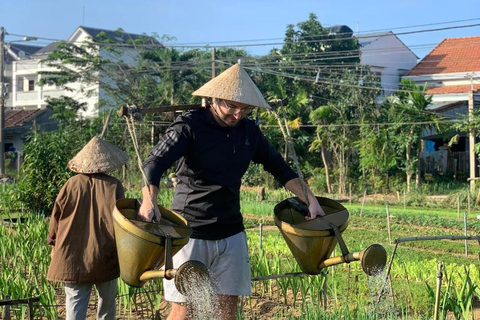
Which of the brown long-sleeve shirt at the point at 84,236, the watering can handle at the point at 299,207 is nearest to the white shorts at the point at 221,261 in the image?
the watering can handle at the point at 299,207

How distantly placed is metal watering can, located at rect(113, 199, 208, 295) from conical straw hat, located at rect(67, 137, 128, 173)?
2.92 feet

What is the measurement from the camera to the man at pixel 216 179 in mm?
3383

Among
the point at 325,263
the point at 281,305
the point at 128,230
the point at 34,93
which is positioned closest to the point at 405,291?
the point at 281,305

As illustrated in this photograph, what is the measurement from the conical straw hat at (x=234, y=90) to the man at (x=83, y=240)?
0.99 m

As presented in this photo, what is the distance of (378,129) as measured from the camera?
20.0 metres

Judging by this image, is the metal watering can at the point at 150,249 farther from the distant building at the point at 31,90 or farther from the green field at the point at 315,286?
the distant building at the point at 31,90

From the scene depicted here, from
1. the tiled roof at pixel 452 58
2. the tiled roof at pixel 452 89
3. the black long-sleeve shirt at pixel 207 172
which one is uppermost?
the tiled roof at pixel 452 58

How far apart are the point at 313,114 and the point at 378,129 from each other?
1997 millimetres

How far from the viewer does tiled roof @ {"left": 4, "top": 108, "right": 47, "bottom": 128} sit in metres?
31.3

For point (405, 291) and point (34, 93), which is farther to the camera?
point (34, 93)

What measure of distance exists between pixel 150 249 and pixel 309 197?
3.36 feet

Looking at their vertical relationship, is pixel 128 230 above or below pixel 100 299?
above

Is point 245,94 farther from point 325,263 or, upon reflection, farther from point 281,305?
point 281,305

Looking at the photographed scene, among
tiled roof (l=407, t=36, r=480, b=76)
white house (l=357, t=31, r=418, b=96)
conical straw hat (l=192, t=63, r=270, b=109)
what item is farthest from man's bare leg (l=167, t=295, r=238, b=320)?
white house (l=357, t=31, r=418, b=96)
